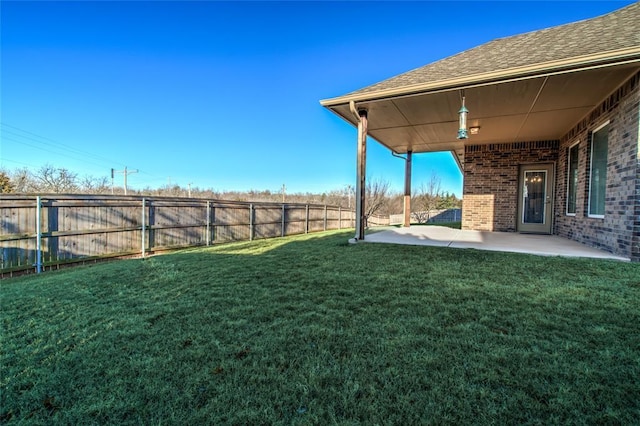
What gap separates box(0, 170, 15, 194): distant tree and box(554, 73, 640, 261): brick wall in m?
21.6

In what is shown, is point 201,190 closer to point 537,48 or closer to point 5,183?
point 5,183

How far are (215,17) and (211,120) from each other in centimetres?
1528

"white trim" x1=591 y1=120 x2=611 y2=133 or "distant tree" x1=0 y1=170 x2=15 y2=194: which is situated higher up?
"white trim" x1=591 y1=120 x2=611 y2=133

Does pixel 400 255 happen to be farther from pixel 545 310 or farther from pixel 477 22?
pixel 477 22

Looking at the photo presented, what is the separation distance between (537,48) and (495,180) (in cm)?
461

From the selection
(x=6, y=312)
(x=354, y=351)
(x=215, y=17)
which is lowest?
(x=6, y=312)

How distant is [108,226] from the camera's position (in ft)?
23.6

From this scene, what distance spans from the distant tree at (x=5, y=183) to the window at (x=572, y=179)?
22060 mm

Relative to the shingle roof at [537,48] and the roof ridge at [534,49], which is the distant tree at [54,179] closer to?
the roof ridge at [534,49]

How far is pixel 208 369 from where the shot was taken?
5.91ft

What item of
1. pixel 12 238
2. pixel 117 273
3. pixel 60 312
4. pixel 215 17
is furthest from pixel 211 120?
pixel 60 312

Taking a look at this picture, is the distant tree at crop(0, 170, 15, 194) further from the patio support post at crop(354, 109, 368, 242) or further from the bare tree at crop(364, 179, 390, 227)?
the bare tree at crop(364, 179, 390, 227)

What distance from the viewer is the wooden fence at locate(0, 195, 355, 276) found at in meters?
5.76

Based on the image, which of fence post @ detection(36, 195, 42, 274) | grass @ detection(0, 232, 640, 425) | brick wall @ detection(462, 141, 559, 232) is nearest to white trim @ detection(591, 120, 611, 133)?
brick wall @ detection(462, 141, 559, 232)
